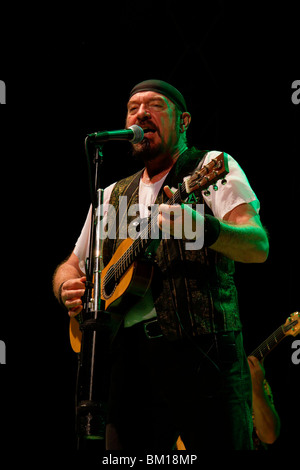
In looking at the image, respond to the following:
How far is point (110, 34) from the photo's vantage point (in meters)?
3.62

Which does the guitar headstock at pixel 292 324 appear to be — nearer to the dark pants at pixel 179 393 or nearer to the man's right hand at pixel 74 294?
the dark pants at pixel 179 393

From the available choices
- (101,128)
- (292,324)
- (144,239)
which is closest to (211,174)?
(144,239)

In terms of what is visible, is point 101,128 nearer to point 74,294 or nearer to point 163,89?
point 163,89

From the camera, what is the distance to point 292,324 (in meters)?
3.17

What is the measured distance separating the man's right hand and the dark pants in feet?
0.88

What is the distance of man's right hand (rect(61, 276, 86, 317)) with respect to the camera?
2.17 meters

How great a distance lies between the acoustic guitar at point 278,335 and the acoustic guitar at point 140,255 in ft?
4.91

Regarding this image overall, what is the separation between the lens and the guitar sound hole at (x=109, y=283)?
87.4 inches

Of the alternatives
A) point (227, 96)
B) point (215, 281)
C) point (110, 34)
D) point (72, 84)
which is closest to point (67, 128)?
point (72, 84)

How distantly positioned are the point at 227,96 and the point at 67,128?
1.26m

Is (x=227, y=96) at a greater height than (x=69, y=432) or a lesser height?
greater

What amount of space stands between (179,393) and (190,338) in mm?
216
